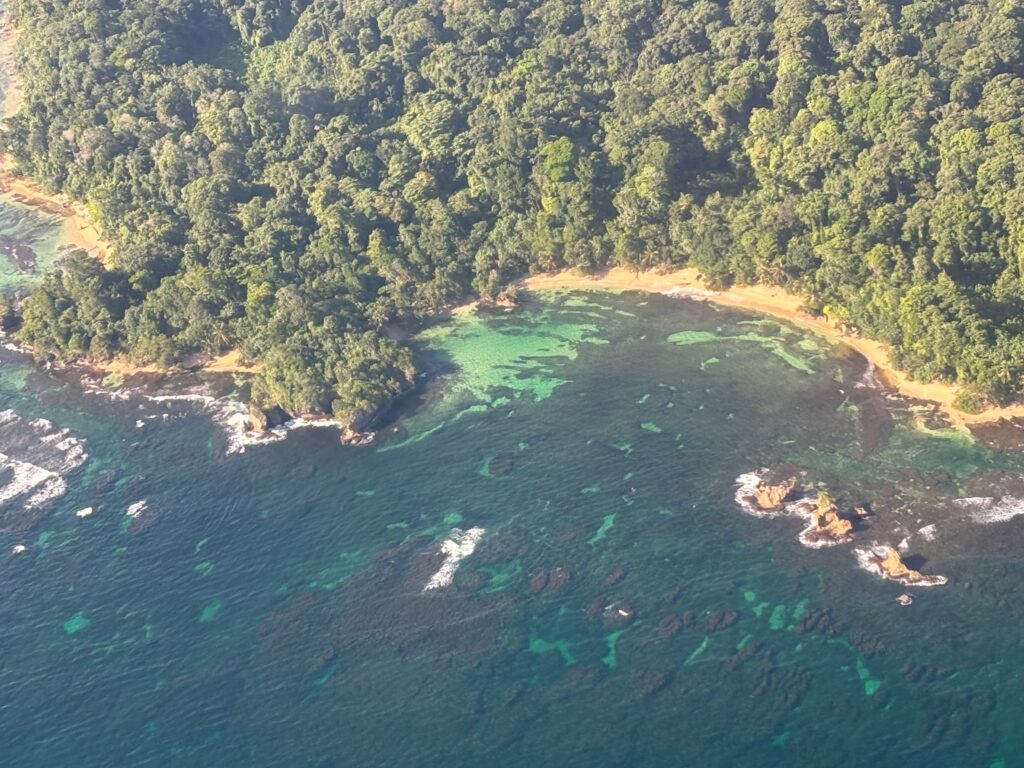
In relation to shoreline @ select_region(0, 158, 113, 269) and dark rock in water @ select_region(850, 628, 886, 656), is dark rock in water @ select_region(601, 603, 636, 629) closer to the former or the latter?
dark rock in water @ select_region(850, 628, 886, 656)

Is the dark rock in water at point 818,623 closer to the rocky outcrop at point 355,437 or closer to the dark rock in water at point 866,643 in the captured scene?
the dark rock in water at point 866,643

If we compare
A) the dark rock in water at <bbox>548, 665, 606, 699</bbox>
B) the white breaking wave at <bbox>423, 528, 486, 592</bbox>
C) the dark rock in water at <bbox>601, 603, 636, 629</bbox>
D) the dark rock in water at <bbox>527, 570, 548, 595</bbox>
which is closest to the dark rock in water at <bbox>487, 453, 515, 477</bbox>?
the white breaking wave at <bbox>423, 528, 486, 592</bbox>

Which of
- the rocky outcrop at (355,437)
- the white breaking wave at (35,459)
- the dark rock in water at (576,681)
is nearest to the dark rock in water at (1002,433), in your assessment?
→ the dark rock in water at (576,681)

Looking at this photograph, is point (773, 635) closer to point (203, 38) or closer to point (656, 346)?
point (656, 346)

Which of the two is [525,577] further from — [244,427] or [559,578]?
[244,427]

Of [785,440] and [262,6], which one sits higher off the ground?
[262,6]

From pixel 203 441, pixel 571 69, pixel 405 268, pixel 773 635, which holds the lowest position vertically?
pixel 773 635

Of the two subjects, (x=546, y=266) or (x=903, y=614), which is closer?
(x=903, y=614)

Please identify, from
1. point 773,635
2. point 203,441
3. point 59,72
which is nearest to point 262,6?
point 59,72
